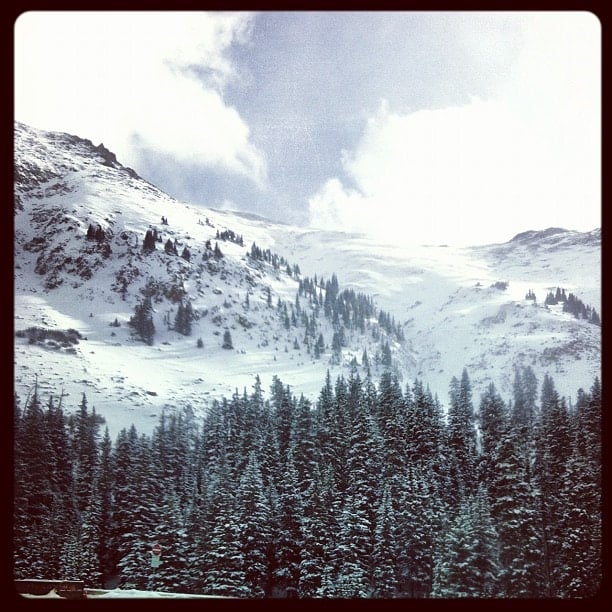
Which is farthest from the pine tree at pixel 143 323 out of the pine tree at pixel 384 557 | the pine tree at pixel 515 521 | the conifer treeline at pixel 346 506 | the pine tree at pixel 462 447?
the pine tree at pixel 515 521

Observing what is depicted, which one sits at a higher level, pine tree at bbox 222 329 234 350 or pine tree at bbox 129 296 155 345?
pine tree at bbox 129 296 155 345

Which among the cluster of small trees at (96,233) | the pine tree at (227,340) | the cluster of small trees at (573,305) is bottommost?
the pine tree at (227,340)

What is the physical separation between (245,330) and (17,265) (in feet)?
127

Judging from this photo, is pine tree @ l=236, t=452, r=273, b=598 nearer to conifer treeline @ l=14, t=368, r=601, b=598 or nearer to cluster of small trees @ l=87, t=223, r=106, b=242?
conifer treeline @ l=14, t=368, r=601, b=598

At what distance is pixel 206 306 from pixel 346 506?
7711 cm

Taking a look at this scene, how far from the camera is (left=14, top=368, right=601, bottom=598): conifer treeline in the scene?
2125cm

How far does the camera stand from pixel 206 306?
328 feet

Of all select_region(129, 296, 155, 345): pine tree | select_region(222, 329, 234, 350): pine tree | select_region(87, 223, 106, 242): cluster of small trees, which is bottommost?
select_region(222, 329, 234, 350): pine tree

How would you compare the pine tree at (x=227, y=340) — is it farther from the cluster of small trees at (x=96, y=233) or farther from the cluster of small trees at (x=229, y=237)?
the cluster of small trees at (x=229, y=237)

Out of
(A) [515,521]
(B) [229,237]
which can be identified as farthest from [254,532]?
(B) [229,237]

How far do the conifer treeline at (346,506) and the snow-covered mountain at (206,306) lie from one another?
12724 millimetres

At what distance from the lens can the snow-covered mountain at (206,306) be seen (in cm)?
6450

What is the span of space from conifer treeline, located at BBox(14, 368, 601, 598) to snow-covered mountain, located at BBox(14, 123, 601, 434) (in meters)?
12.7

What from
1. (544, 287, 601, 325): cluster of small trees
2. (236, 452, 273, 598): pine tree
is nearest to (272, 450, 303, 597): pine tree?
(236, 452, 273, 598): pine tree
